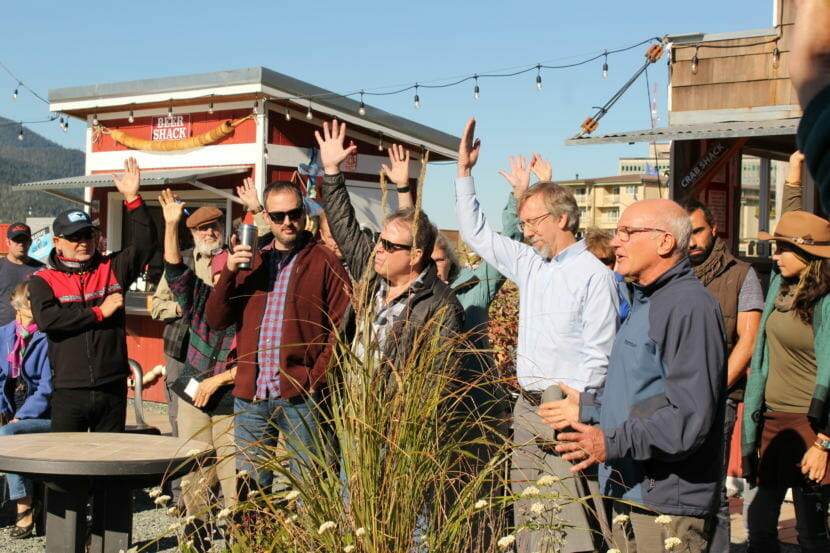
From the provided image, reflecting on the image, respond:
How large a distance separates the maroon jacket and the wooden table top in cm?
51

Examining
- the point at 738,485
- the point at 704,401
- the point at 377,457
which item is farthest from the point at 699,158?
the point at 377,457

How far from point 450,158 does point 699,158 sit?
633 cm

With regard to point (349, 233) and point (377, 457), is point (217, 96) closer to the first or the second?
point (349, 233)

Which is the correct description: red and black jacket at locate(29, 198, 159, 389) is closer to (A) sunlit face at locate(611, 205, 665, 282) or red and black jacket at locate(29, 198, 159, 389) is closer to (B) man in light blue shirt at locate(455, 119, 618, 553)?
(B) man in light blue shirt at locate(455, 119, 618, 553)

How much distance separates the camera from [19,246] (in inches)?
345

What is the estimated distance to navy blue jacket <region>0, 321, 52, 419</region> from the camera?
5926 millimetres

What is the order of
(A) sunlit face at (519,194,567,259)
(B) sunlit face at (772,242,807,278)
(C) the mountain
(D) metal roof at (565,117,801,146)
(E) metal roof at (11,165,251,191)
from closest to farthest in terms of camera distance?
(A) sunlit face at (519,194,567,259)
(B) sunlit face at (772,242,807,278)
(D) metal roof at (565,117,801,146)
(E) metal roof at (11,165,251,191)
(C) the mountain

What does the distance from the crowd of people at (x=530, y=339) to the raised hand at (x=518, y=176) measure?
1 cm

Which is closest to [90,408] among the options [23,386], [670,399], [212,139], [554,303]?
[23,386]

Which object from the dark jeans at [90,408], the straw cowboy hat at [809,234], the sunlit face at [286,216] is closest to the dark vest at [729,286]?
the straw cowboy hat at [809,234]

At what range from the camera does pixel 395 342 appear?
3008 mm

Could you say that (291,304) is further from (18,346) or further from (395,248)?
(18,346)

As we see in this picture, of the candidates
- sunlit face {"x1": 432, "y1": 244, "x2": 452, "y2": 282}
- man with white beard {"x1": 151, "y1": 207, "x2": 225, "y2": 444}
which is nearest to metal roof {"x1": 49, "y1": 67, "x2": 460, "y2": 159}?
man with white beard {"x1": 151, "y1": 207, "x2": 225, "y2": 444}

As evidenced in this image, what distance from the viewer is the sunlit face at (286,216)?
4355mm
